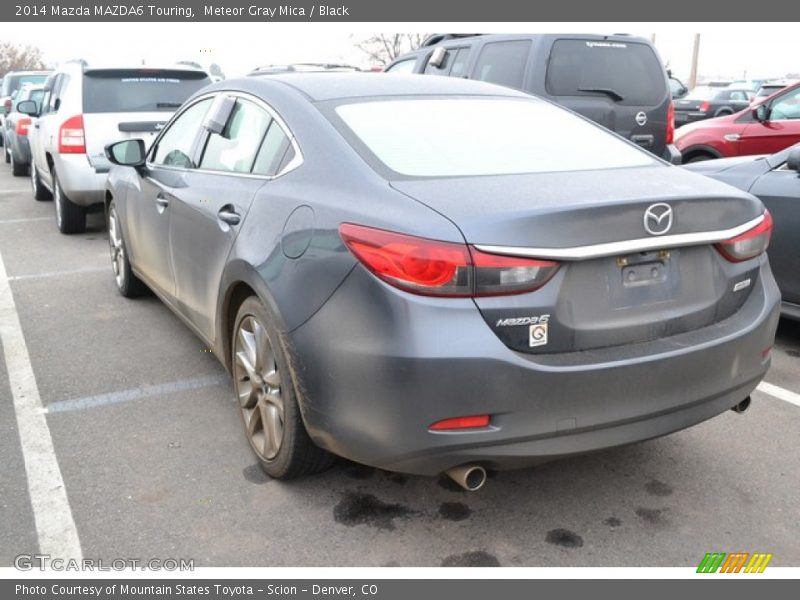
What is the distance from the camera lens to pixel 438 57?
8305 millimetres

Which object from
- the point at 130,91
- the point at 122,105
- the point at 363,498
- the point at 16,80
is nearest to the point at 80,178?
the point at 122,105

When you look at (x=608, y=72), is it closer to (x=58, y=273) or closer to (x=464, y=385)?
(x=58, y=273)

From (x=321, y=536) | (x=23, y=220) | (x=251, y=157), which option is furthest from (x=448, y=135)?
(x=23, y=220)

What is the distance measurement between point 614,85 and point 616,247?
539 centimetres

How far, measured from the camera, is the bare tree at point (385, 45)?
4531 cm

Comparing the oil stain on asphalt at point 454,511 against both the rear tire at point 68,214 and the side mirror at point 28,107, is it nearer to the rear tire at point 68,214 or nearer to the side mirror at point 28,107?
the rear tire at point 68,214

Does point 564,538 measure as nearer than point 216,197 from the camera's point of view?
Yes

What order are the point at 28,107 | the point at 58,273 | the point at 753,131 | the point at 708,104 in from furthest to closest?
the point at 708,104
the point at 28,107
the point at 753,131
the point at 58,273

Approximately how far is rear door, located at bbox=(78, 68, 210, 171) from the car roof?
14.5 ft

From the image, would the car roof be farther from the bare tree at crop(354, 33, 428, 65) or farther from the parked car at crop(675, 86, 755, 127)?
the bare tree at crop(354, 33, 428, 65)

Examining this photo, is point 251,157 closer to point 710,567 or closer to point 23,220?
point 710,567

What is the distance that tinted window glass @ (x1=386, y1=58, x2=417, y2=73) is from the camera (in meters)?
9.45

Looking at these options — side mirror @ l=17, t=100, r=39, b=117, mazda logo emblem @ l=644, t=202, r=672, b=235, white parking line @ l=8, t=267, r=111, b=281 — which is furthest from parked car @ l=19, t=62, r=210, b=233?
mazda logo emblem @ l=644, t=202, r=672, b=235
